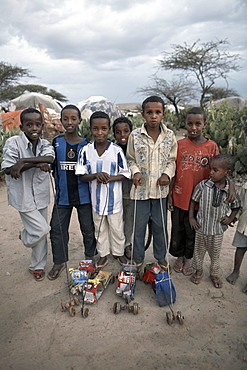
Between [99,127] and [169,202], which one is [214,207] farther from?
[99,127]

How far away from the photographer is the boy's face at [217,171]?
89.8 inches

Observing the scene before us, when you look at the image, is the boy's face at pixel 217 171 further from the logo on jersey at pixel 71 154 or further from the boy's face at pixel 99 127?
the logo on jersey at pixel 71 154

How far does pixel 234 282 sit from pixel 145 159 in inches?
62.1

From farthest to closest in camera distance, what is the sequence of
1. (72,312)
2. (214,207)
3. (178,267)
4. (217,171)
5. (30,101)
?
(30,101)
(178,267)
(214,207)
(217,171)
(72,312)

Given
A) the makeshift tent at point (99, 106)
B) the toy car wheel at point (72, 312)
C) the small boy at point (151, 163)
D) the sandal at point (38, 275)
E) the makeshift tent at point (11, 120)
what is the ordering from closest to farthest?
the toy car wheel at point (72, 312)
the small boy at point (151, 163)
the sandal at point (38, 275)
the makeshift tent at point (11, 120)
the makeshift tent at point (99, 106)

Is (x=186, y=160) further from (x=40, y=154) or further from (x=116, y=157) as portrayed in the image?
(x=40, y=154)

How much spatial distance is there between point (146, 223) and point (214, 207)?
0.69 m

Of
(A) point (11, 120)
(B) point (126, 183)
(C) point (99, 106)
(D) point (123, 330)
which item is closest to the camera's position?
(D) point (123, 330)

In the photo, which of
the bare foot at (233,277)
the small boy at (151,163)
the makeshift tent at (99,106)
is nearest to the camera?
the small boy at (151,163)

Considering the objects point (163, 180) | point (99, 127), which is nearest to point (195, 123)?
point (163, 180)

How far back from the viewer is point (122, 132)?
2875mm

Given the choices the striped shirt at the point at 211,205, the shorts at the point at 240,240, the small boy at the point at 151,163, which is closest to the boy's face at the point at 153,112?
the small boy at the point at 151,163

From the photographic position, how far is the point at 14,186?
2.46 metres

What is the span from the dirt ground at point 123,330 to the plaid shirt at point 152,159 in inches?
39.2
